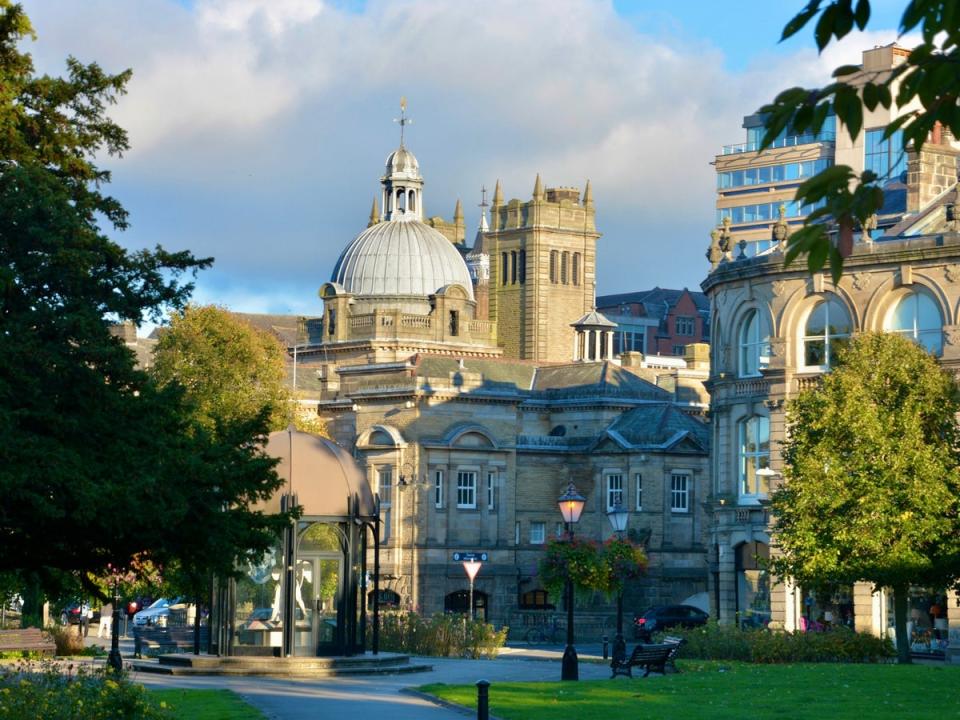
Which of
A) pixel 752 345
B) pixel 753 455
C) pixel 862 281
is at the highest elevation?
pixel 862 281

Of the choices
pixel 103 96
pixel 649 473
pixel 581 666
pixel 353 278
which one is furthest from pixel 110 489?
pixel 353 278

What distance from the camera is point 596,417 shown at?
321ft

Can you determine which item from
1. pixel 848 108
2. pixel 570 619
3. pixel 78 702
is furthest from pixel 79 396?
pixel 848 108

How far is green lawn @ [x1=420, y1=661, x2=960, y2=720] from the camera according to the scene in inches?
1053

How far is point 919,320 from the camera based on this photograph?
179 ft

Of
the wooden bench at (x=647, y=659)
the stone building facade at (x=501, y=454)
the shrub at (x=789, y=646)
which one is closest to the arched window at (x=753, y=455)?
the shrub at (x=789, y=646)

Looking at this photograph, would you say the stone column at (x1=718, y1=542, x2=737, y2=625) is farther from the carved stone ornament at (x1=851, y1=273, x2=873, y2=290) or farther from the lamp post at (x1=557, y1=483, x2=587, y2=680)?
the lamp post at (x1=557, y1=483, x2=587, y2=680)

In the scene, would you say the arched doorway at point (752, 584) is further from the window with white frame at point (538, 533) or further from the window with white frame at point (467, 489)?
the window with white frame at point (538, 533)

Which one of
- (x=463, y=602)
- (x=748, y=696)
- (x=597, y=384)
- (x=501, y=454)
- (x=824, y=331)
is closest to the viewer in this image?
(x=748, y=696)

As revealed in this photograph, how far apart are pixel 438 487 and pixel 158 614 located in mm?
20449

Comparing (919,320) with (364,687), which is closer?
(364,687)

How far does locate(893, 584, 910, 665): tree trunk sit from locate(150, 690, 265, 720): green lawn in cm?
1768

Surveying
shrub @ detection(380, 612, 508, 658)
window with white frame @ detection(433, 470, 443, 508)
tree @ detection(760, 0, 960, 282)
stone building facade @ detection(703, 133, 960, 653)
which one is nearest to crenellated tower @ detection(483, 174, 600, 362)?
window with white frame @ detection(433, 470, 443, 508)

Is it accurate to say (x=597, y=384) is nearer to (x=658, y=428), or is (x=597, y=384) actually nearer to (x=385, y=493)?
(x=658, y=428)
